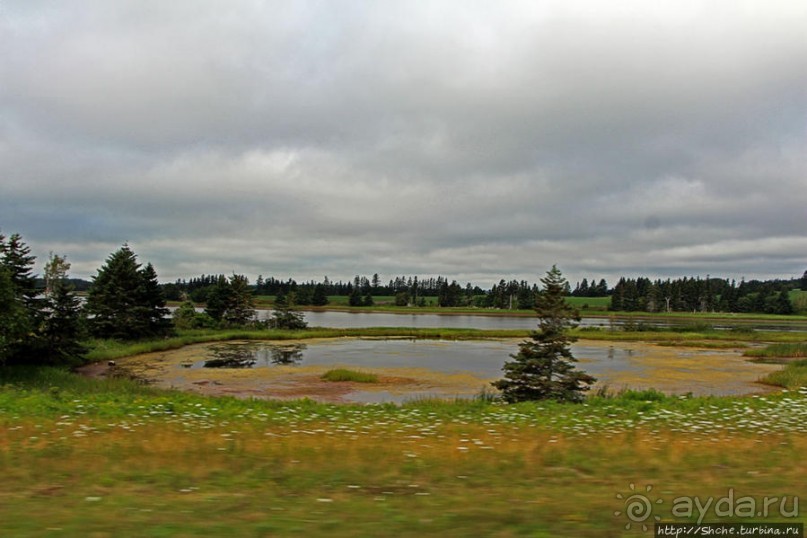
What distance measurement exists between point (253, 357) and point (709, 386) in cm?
3207

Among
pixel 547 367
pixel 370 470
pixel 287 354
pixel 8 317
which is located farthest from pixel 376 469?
pixel 287 354

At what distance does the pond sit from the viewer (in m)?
28.0

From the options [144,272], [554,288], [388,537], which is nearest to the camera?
[388,537]

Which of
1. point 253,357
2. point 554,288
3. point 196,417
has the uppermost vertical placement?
point 554,288

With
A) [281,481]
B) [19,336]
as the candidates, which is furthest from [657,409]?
[19,336]

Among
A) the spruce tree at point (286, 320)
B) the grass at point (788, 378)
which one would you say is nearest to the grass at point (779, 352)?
the grass at point (788, 378)

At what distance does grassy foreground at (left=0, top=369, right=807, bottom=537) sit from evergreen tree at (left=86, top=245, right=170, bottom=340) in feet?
139

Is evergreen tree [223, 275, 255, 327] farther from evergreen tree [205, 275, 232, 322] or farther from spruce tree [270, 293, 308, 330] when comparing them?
spruce tree [270, 293, 308, 330]

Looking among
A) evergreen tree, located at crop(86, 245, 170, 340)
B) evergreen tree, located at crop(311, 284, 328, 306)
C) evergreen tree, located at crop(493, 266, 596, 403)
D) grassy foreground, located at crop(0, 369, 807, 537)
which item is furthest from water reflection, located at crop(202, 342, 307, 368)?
evergreen tree, located at crop(311, 284, 328, 306)

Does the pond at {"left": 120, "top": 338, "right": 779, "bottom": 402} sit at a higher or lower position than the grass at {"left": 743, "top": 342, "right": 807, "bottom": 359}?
lower

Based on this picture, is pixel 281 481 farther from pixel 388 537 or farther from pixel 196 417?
pixel 196 417

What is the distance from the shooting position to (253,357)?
146 feet

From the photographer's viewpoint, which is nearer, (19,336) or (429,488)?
(429,488)

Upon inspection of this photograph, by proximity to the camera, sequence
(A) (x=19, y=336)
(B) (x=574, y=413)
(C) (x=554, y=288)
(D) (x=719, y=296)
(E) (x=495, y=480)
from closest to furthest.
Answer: (E) (x=495, y=480)
(B) (x=574, y=413)
(C) (x=554, y=288)
(A) (x=19, y=336)
(D) (x=719, y=296)
